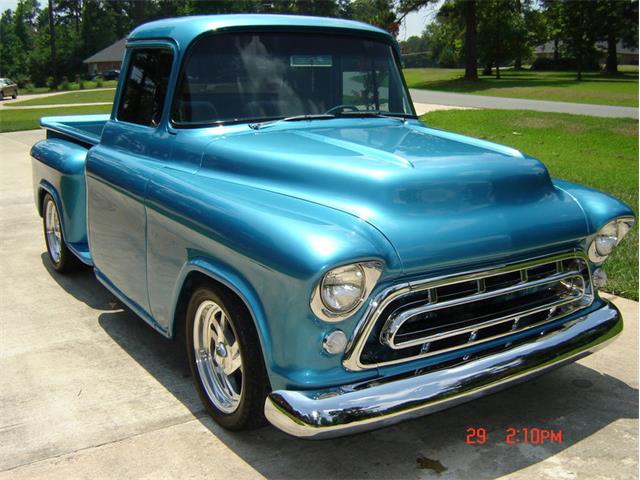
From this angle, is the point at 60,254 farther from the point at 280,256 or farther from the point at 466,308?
the point at 466,308

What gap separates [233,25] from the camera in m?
3.66

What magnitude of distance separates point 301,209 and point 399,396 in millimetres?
848

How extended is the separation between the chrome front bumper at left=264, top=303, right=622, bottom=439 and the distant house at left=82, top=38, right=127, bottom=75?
7409cm

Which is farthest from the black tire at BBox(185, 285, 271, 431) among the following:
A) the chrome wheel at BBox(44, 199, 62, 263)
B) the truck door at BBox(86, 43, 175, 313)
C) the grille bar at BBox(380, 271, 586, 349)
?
the chrome wheel at BBox(44, 199, 62, 263)

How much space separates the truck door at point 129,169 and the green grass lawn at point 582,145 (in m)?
3.41

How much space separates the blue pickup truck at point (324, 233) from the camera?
249 centimetres

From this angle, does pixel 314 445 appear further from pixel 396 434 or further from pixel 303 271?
pixel 303 271

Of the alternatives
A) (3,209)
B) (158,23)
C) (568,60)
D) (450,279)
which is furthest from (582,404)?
(568,60)

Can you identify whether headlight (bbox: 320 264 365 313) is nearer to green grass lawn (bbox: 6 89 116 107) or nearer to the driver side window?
the driver side window

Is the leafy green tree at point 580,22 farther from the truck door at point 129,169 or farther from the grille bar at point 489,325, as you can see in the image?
the grille bar at point 489,325

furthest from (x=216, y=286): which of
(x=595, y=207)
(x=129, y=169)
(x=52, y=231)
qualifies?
(x=52, y=231)

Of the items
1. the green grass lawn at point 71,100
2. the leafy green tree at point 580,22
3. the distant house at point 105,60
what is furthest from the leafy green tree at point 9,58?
the leafy green tree at point 580,22

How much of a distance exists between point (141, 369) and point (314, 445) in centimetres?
127

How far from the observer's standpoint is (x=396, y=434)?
310 cm
